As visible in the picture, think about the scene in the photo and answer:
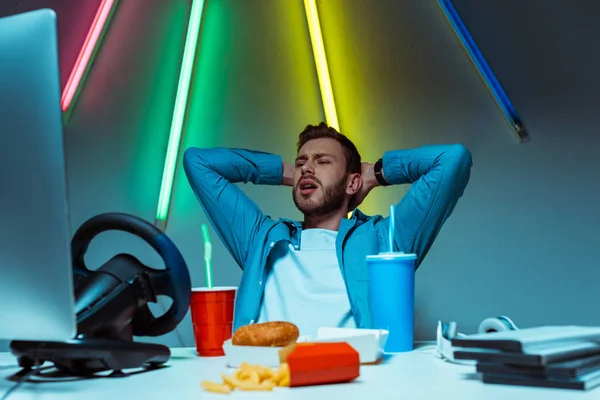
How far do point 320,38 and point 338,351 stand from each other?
1941mm

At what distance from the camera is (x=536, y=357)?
0.73m

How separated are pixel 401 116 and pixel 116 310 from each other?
191 centimetres

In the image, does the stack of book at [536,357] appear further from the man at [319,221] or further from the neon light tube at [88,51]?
the neon light tube at [88,51]

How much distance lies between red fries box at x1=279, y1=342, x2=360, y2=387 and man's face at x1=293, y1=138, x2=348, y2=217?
1256 mm

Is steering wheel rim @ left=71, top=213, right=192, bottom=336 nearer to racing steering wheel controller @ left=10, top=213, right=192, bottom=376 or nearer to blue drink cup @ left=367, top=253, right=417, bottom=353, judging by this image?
racing steering wheel controller @ left=10, top=213, right=192, bottom=376

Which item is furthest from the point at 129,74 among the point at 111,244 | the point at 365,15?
the point at 365,15

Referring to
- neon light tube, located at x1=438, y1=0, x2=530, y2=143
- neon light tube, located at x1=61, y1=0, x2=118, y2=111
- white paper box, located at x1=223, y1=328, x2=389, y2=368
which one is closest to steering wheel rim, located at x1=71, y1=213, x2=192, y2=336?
white paper box, located at x1=223, y1=328, x2=389, y2=368

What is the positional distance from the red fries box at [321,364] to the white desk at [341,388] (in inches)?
0.5

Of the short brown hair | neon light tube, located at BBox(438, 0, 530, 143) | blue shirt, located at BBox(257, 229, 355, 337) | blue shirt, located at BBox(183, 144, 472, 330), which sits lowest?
blue shirt, located at BBox(257, 229, 355, 337)

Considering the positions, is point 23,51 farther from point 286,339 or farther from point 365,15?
point 365,15

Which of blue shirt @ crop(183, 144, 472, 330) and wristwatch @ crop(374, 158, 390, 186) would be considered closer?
blue shirt @ crop(183, 144, 472, 330)

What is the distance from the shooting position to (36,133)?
2.29ft

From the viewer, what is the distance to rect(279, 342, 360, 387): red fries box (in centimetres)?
79

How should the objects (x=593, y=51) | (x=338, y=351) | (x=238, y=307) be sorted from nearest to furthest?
(x=338, y=351)
(x=238, y=307)
(x=593, y=51)
